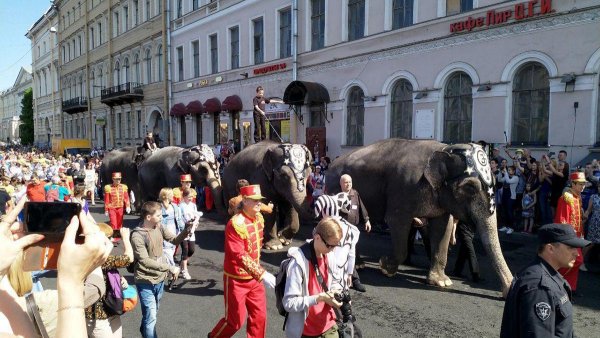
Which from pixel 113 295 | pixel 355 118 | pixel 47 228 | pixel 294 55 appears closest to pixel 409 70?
pixel 355 118

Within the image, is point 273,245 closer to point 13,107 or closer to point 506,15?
point 506,15

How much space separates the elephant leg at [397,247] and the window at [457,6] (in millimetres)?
9698

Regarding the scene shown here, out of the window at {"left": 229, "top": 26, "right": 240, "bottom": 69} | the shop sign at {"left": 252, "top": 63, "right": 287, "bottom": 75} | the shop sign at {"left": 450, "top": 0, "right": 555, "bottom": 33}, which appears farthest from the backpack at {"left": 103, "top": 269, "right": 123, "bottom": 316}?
the window at {"left": 229, "top": 26, "right": 240, "bottom": 69}

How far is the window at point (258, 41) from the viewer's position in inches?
899

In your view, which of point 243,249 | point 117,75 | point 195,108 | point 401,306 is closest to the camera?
point 243,249

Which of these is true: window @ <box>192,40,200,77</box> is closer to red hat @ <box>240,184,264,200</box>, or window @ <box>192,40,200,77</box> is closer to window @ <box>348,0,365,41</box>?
window @ <box>348,0,365,41</box>

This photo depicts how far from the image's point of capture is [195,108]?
27000 millimetres

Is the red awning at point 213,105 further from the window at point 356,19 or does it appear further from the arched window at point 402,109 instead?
the arched window at point 402,109

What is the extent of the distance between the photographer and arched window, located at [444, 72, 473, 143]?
478 inches

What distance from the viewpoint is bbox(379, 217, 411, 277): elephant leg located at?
7.20m

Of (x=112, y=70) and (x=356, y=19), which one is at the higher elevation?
(x=112, y=70)

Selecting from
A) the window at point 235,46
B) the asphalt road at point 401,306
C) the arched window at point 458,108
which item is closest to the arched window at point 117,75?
the window at point 235,46

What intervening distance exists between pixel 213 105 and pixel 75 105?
26507mm

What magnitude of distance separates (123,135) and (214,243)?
3087cm
